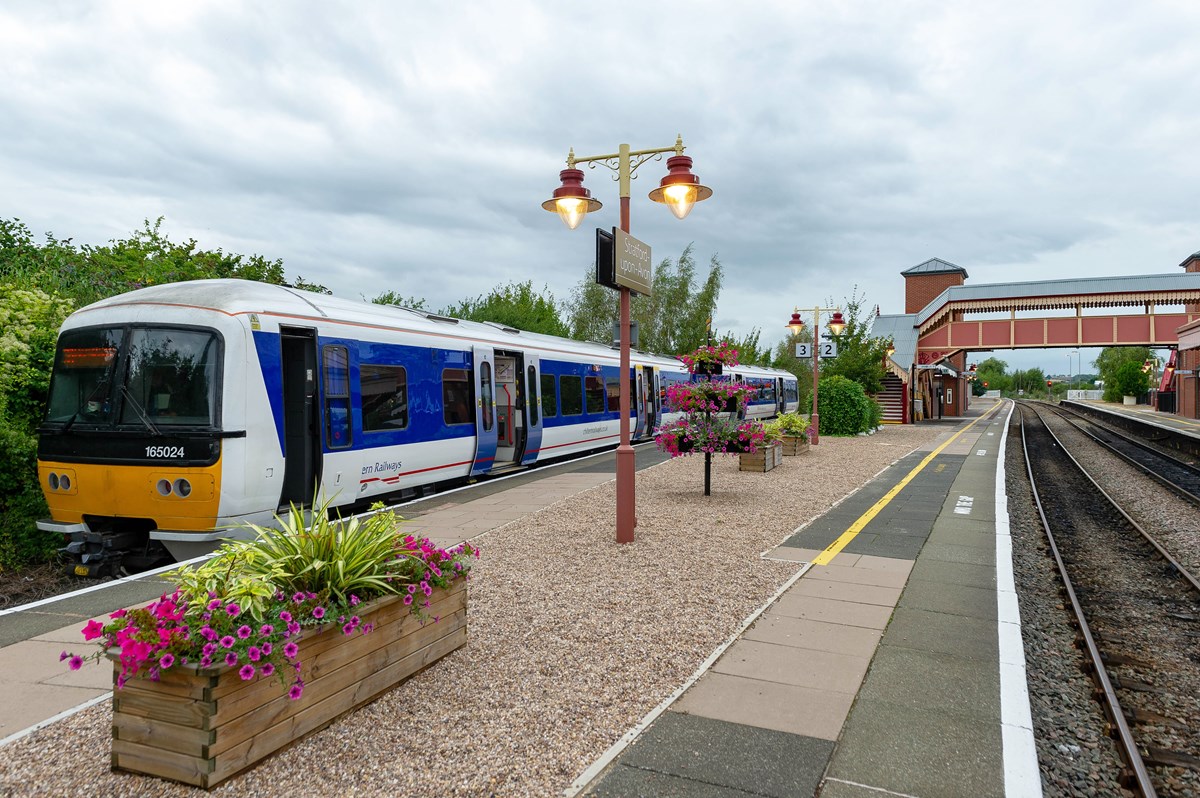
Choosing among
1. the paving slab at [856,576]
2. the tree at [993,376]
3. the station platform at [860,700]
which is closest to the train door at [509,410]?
the station platform at [860,700]

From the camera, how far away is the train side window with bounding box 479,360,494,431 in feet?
40.3

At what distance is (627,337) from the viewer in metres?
7.96

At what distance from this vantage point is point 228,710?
3.04 m

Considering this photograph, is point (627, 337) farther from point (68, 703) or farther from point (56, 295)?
point (56, 295)

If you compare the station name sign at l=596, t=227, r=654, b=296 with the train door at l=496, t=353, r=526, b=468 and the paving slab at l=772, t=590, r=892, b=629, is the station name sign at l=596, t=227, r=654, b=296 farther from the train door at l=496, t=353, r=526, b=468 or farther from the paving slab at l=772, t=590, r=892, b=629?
the train door at l=496, t=353, r=526, b=468

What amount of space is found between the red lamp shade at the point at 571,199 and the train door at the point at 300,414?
3.33 meters

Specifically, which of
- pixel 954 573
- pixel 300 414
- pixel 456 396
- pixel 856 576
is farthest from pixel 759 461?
pixel 300 414

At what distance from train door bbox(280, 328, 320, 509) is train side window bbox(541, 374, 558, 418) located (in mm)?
6664

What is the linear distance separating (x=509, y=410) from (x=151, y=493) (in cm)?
767

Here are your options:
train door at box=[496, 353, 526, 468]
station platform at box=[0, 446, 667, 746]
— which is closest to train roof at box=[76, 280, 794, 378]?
train door at box=[496, 353, 526, 468]

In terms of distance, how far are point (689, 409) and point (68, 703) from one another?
842 cm

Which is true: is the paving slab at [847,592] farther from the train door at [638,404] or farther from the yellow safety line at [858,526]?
the train door at [638,404]

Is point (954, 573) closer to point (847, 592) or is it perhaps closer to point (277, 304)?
point (847, 592)

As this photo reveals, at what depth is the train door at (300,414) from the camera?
8344 millimetres
